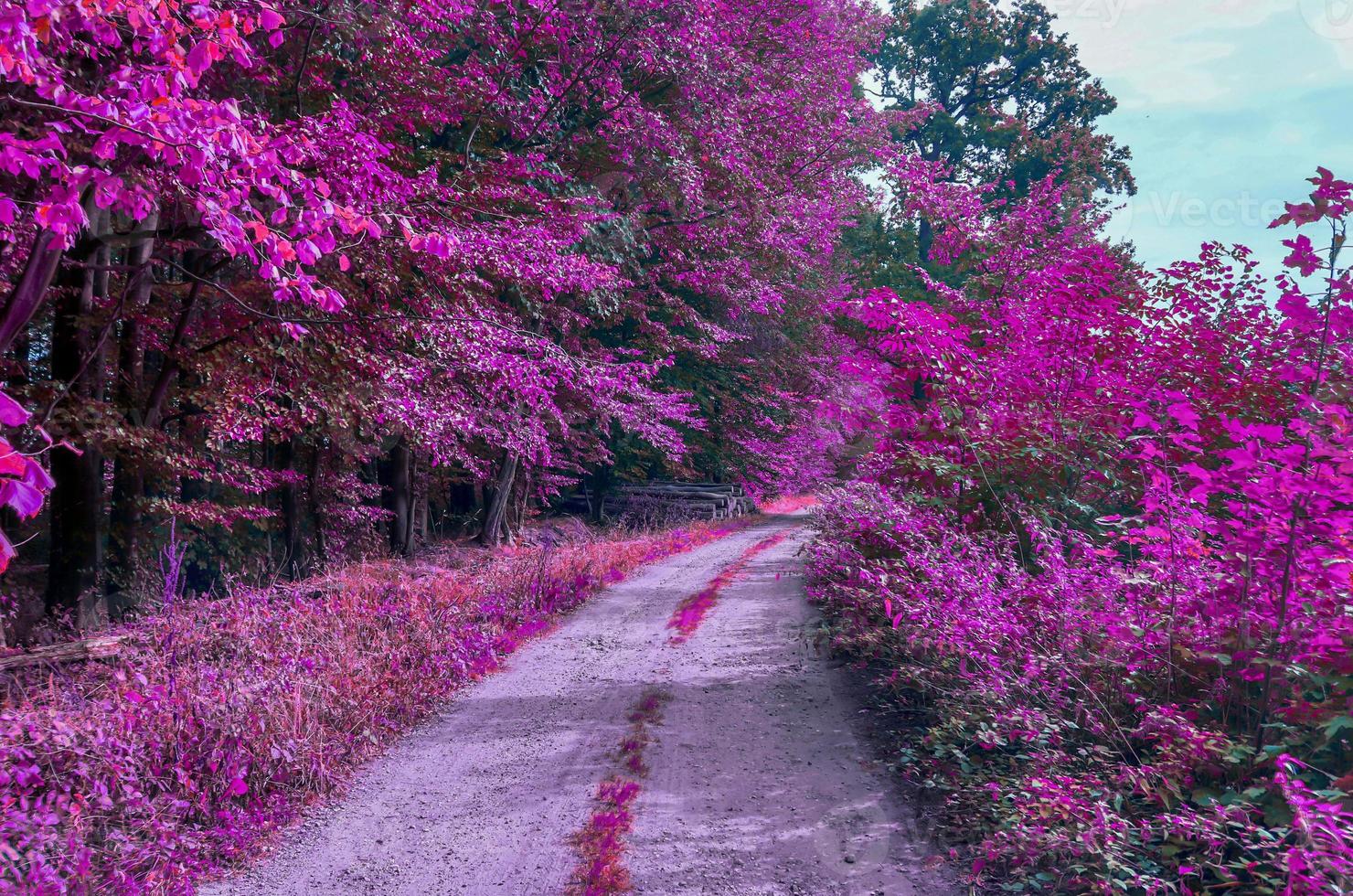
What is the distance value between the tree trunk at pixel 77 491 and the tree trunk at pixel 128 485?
13.6 inches

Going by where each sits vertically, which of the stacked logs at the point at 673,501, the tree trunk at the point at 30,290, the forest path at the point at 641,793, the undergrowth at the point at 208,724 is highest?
the tree trunk at the point at 30,290

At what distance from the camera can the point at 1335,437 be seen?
308 centimetres

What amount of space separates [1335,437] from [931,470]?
12.2 feet

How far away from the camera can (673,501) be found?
20266mm

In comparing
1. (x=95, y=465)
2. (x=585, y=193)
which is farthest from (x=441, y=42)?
(x=95, y=465)

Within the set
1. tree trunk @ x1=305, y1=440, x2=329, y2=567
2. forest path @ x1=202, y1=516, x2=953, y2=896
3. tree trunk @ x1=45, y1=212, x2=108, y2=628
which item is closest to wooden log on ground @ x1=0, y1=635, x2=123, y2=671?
tree trunk @ x1=45, y1=212, x2=108, y2=628

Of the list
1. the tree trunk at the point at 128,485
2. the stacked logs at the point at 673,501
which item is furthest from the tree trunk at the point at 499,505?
the tree trunk at the point at 128,485

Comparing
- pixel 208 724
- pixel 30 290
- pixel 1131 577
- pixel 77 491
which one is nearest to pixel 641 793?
pixel 208 724

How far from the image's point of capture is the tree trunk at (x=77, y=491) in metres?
7.36

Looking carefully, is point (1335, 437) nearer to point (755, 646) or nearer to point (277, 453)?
point (755, 646)

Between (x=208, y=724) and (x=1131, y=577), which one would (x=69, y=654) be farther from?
(x=1131, y=577)

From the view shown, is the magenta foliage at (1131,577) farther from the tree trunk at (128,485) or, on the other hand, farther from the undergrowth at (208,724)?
the tree trunk at (128,485)

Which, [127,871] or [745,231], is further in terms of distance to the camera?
[745,231]

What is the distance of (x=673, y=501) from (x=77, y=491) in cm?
1401
